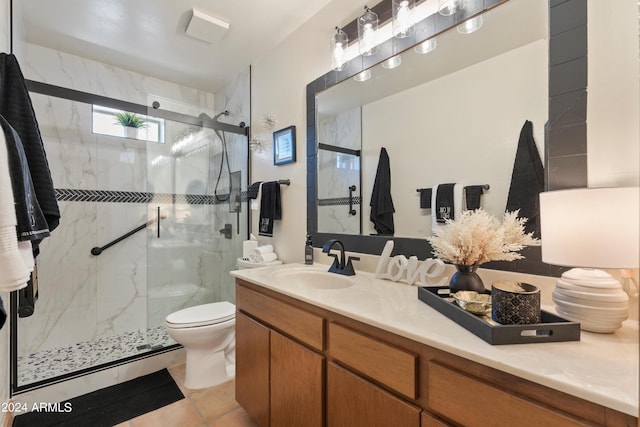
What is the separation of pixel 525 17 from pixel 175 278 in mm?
2727

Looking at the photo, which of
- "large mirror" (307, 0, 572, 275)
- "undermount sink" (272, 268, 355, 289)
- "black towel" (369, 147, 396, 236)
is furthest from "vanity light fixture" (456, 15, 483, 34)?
"undermount sink" (272, 268, 355, 289)

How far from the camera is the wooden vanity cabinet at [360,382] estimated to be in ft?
2.06

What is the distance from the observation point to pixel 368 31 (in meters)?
1.64

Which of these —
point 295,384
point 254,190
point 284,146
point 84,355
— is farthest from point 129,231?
point 295,384

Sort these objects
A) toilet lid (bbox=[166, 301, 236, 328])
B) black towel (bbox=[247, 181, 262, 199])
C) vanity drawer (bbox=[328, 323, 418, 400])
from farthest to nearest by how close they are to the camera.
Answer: black towel (bbox=[247, 181, 262, 199]), toilet lid (bbox=[166, 301, 236, 328]), vanity drawer (bbox=[328, 323, 418, 400])

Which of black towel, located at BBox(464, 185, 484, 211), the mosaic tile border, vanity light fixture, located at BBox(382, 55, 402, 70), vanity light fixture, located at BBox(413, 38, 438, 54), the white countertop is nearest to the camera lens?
the white countertop

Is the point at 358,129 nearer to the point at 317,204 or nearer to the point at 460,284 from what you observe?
the point at 317,204

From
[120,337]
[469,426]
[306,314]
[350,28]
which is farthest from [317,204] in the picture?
[120,337]

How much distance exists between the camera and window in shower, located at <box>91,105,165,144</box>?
231 centimetres

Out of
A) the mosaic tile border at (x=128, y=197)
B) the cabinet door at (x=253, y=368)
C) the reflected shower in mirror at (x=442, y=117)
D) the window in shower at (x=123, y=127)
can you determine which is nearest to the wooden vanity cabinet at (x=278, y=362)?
the cabinet door at (x=253, y=368)

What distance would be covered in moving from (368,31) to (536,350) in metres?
1.68

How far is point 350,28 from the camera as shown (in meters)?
1.78

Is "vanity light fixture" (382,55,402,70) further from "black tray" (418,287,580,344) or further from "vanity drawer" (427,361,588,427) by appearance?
"vanity drawer" (427,361,588,427)

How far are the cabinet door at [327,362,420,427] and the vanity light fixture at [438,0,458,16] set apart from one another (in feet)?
5.17
